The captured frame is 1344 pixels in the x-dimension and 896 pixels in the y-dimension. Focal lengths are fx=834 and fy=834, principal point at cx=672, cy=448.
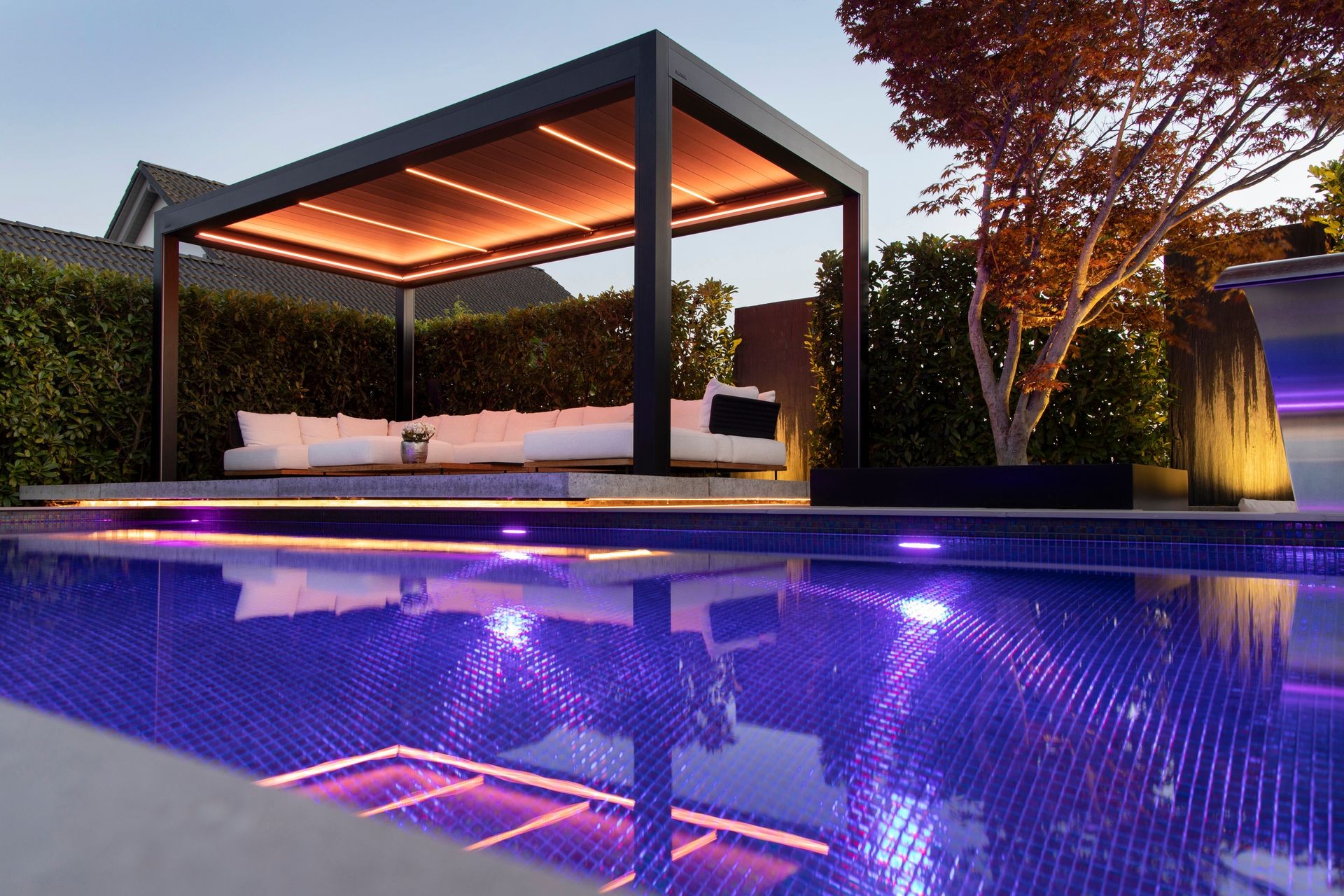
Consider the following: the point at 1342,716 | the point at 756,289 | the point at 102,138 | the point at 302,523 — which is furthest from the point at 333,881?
the point at 102,138

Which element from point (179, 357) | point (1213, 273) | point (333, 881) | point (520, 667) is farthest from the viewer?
point (179, 357)

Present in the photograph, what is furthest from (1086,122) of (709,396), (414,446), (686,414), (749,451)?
(414,446)

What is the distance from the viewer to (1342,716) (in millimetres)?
1165

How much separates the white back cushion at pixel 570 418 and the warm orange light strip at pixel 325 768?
7.44 meters

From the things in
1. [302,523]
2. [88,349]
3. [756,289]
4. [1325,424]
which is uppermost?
[756,289]

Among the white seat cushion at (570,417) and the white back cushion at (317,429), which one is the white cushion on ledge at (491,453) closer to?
the white seat cushion at (570,417)

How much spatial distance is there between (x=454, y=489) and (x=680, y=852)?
16.1 ft

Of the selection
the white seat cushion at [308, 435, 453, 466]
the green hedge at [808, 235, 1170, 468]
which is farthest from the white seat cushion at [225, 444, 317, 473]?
the green hedge at [808, 235, 1170, 468]

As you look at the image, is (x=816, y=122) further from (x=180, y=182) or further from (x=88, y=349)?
(x=180, y=182)

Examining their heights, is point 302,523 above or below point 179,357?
below

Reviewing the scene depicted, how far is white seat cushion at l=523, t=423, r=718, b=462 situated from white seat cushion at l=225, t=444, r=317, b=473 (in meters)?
2.98

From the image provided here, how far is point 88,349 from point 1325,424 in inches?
372

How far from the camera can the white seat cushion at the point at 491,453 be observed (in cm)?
783

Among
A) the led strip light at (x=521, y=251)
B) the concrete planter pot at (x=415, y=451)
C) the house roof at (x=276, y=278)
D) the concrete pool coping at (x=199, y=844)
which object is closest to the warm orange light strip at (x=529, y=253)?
the led strip light at (x=521, y=251)
